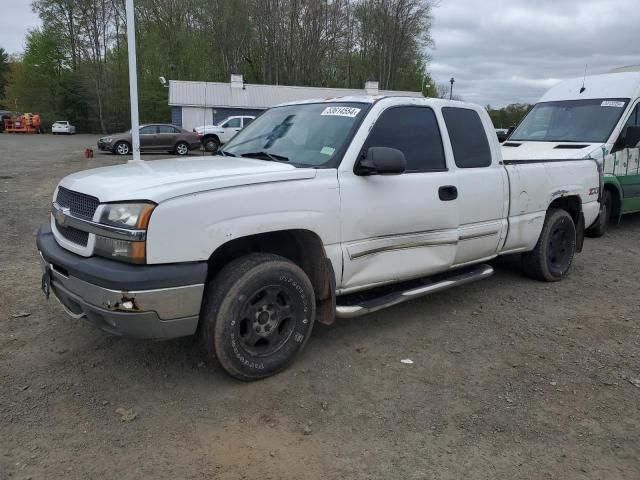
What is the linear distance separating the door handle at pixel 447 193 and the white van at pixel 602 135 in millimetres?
3691

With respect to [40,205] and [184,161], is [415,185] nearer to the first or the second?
[184,161]

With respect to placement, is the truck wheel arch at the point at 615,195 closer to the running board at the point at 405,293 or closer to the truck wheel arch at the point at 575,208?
the truck wheel arch at the point at 575,208

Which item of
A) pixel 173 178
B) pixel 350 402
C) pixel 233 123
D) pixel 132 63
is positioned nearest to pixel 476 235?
pixel 350 402

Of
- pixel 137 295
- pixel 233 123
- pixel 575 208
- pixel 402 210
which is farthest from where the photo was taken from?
pixel 233 123

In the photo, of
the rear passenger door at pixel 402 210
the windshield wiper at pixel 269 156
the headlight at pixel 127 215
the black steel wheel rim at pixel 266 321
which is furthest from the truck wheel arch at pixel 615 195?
the headlight at pixel 127 215

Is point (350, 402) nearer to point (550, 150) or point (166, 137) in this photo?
point (550, 150)

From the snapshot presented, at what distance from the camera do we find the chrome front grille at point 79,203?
3182 mm

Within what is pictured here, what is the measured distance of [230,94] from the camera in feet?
120

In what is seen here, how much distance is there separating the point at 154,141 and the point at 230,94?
14370mm

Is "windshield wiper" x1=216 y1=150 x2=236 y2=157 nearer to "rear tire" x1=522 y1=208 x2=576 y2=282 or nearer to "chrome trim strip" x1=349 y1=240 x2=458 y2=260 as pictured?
"chrome trim strip" x1=349 y1=240 x2=458 y2=260

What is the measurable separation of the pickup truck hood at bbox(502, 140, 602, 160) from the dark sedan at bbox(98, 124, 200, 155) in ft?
59.1

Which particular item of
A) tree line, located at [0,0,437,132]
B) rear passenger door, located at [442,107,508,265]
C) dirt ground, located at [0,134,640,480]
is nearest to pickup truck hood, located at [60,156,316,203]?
dirt ground, located at [0,134,640,480]

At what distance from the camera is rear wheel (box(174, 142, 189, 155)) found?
2392cm

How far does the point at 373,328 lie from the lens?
447 cm
